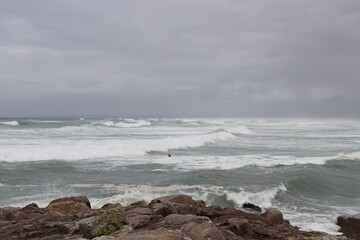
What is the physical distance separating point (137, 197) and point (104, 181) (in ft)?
16.1

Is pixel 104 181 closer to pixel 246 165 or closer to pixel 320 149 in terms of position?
pixel 246 165

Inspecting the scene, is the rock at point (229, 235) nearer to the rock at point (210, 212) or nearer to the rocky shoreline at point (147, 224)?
the rocky shoreline at point (147, 224)

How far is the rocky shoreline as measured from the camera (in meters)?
8.35

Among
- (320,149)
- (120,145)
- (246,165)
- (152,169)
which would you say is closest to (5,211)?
(152,169)

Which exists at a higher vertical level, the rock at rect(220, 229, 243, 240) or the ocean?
the rock at rect(220, 229, 243, 240)

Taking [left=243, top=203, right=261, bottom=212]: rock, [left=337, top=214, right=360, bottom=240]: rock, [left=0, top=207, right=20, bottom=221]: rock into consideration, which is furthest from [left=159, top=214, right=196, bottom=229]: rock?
[left=243, top=203, right=261, bottom=212]: rock

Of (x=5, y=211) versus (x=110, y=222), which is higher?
(x=110, y=222)

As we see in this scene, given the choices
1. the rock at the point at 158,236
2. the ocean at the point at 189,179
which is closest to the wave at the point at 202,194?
the ocean at the point at 189,179

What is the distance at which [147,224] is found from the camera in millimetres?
9844

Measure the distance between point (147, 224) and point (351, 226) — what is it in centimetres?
661

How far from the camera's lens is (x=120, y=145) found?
37781 mm

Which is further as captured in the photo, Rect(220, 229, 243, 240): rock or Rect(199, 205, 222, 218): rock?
Rect(199, 205, 222, 218): rock

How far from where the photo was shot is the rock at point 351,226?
13023 mm

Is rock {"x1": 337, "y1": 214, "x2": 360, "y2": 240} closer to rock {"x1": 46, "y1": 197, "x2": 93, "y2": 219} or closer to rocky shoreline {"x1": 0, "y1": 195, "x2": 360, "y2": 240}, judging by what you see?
rocky shoreline {"x1": 0, "y1": 195, "x2": 360, "y2": 240}
